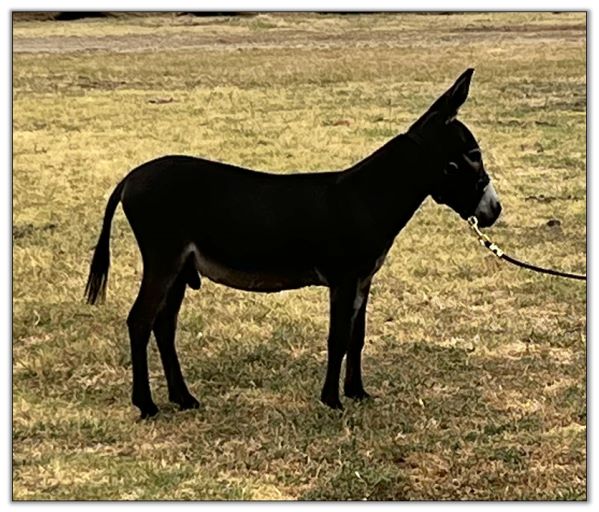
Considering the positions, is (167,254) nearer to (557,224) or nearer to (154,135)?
(557,224)

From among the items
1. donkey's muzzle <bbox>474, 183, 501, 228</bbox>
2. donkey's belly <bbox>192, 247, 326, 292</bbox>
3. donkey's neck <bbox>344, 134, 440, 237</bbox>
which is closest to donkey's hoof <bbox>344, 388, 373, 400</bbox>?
donkey's belly <bbox>192, 247, 326, 292</bbox>

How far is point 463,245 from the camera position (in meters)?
8.91

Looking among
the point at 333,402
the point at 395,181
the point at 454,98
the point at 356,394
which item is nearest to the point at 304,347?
the point at 356,394

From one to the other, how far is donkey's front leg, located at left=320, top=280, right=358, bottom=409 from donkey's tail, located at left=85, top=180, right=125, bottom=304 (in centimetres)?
119

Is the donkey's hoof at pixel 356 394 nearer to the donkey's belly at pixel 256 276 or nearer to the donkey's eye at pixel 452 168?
the donkey's belly at pixel 256 276

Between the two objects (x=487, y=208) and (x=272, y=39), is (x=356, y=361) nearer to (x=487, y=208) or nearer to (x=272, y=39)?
(x=487, y=208)

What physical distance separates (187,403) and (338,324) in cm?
96

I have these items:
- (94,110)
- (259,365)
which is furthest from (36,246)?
(94,110)

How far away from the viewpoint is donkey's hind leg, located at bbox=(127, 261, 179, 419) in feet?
16.6

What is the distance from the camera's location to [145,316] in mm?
5113

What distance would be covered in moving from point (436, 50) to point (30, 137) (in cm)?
1196

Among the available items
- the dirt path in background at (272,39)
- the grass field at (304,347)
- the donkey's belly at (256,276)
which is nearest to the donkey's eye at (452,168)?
the donkey's belly at (256,276)

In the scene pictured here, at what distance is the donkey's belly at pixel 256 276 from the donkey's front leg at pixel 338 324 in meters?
0.11

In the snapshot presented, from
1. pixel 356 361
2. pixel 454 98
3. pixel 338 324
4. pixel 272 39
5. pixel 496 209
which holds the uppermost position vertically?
pixel 454 98
